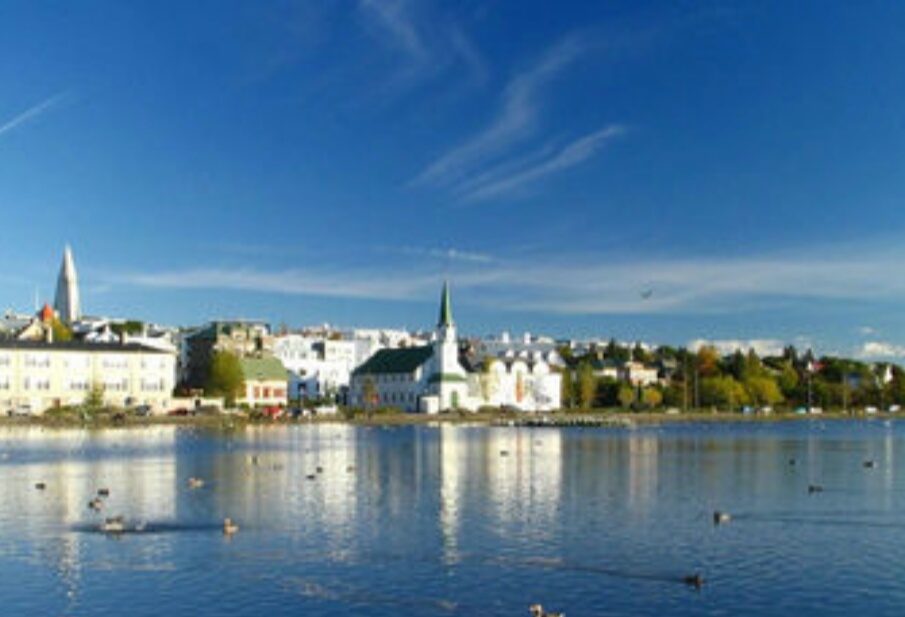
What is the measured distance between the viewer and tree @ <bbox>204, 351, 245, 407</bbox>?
154 metres

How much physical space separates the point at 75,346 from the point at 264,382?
109ft

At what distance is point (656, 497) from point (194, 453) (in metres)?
38.6

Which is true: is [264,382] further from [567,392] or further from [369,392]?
[567,392]

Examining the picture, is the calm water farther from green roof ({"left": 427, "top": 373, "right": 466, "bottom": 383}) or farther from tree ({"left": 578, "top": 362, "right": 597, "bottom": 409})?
tree ({"left": 578, "top": 362, "right": 597, "bottom": 409})

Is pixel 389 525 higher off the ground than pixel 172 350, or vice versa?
pixel 172 350

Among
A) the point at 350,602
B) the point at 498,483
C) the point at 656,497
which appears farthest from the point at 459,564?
the point at 498,483

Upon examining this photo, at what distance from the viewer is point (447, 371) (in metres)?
172

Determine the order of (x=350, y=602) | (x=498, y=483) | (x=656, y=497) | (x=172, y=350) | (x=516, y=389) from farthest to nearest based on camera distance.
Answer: (x=516, y=389)
(x=172, y=350)
(x=498, y=483)
(x=656, y=497)
(x=350, y=602)

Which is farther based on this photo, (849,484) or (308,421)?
(308,421)

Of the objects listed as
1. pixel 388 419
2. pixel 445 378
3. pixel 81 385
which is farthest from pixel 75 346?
pixel 445 378

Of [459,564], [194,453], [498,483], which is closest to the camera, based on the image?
[459,564]

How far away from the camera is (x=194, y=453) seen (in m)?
77.8

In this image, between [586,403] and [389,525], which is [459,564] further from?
[586,403]

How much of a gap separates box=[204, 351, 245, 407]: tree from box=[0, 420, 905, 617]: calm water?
274 ft
